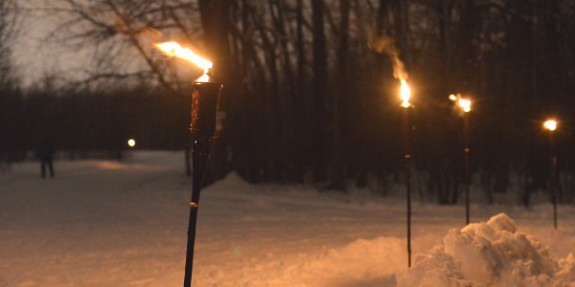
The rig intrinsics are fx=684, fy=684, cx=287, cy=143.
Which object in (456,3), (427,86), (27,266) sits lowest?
(27,266)

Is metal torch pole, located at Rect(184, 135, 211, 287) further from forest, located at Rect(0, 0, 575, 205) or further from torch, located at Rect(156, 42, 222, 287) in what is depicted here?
forest, located at Rect(0, 0, 575, 205)

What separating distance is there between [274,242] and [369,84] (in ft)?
55.1

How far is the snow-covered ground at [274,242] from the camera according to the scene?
24.4 feet

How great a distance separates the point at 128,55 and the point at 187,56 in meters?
19.3

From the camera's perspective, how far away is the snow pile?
7055 millimetres

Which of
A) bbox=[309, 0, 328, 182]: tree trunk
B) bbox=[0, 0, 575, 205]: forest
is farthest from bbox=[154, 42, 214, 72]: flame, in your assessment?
bbox=[309, 0, 328, 182]: tree trunk

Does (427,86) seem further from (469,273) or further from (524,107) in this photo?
(469,273)

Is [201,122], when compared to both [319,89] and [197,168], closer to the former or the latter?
[197,168]

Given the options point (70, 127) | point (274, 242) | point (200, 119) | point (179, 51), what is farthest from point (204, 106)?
point (70, 127)

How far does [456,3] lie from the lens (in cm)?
2280

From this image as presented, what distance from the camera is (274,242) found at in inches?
492

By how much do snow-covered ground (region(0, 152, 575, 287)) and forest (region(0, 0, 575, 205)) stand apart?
3524mm

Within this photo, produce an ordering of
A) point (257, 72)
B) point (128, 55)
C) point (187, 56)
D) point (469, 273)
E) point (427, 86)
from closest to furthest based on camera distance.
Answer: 1. point (187, 56)
2. point (469, 273)
3. point (427, 86)
4. point (128, 55)
5. point (257, 72)

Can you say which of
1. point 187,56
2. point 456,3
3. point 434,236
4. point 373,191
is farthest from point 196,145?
point 373,191
